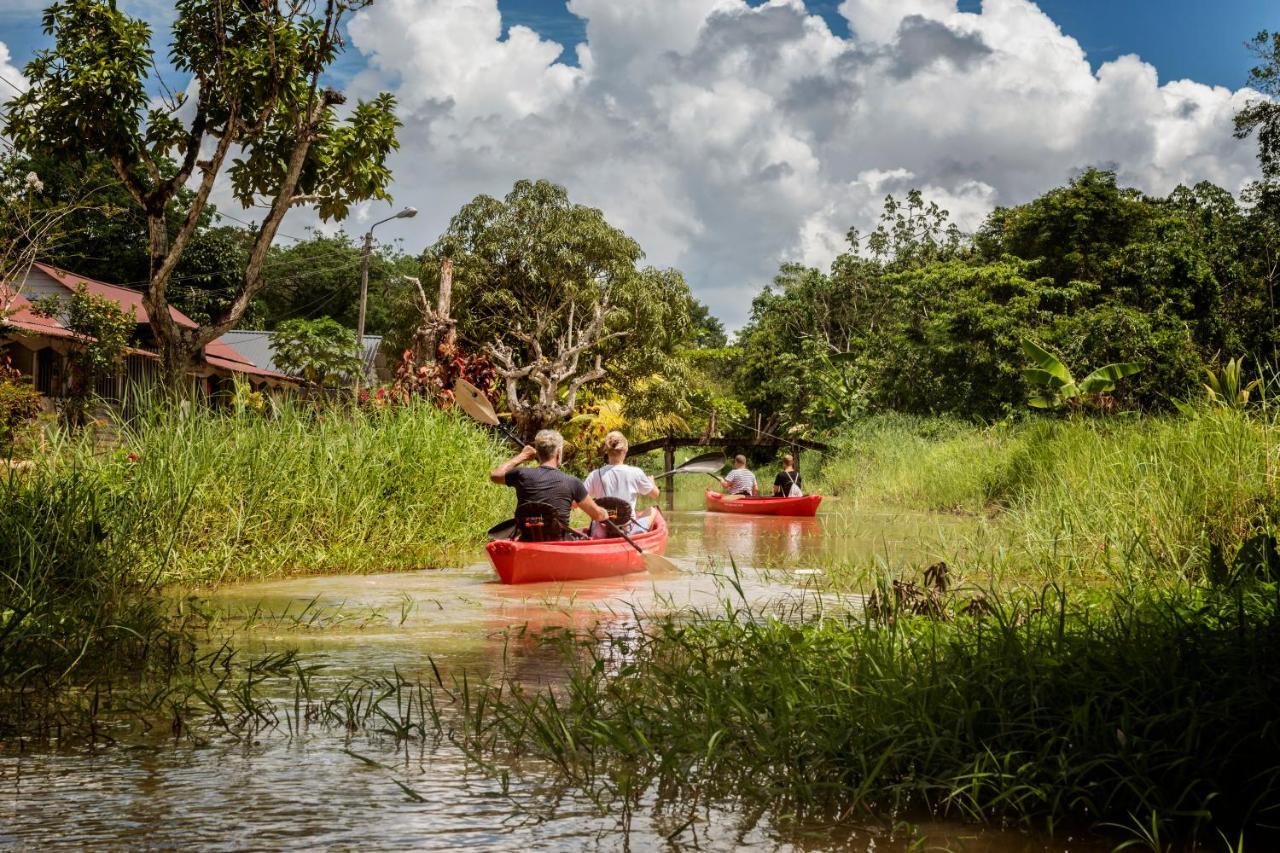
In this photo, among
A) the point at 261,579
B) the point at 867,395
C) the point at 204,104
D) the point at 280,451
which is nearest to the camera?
the point at 261,579

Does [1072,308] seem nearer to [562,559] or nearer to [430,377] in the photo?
[430,377]

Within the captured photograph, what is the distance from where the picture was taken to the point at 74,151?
1562 centimetres

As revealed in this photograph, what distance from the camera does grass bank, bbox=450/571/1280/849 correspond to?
3918 millimetres

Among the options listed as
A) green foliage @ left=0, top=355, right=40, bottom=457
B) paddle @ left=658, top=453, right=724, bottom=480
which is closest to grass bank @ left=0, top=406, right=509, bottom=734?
paddle @ left=658, top=453, right=724, bottom=480

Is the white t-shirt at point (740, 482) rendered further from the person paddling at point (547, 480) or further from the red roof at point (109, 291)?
the person paddling at point (547, 480)

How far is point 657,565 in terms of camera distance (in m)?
13.1

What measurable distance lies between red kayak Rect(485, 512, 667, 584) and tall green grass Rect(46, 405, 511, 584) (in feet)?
5.72

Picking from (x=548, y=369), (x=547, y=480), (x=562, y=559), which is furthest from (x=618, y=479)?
(x=548, y=369)

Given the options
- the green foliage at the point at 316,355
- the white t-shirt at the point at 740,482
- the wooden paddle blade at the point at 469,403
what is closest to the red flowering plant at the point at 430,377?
the wooden paddle blade at the point at 469,403

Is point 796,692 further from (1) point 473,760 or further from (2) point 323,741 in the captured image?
(2) point 323,741

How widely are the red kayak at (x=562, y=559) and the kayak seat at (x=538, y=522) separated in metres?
0.25

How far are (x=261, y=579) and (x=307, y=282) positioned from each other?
4984 cm

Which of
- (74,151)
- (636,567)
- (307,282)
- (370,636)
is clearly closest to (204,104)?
(74,151)

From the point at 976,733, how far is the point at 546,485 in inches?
305
